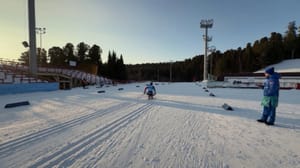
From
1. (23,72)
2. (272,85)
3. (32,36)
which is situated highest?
(32,36)

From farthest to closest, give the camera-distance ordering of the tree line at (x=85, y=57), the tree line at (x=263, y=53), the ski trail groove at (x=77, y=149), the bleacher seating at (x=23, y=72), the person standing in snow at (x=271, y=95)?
the tree line at (x=263, y=53)
the tree line at (x=85, y=57)
the bleacher seating at (x=23, y=72)
the person standing in snow at (x=271, y=95)
the ski trail groove at (x=77, y=149)

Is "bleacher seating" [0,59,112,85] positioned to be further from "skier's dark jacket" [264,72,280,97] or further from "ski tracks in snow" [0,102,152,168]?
"skier's dark jacket" [264,72,280,97]

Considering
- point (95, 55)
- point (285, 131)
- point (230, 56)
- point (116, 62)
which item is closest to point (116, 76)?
point (116, 62)

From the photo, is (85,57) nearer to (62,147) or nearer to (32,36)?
(32,36)

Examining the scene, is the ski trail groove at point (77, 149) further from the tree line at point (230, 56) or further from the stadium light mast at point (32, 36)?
the tree line at point (230, 56)

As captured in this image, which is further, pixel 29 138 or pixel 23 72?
pixel 23 72

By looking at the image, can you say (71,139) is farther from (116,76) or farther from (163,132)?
(116,76)

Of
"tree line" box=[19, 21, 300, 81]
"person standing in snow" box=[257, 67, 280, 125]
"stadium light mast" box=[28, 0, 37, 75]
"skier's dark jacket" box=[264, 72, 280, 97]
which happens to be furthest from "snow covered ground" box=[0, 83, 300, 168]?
"tree line" box=[19, 21, 300, 81]

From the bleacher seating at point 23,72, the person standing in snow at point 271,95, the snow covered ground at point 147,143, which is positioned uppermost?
the bleacher seating at point 23,72

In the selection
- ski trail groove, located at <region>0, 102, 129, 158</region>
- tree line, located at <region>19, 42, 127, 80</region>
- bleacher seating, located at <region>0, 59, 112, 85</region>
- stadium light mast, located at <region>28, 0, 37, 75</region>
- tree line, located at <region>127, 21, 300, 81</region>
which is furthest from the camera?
tree line, located at <region>127, 21, 300, 81</region>

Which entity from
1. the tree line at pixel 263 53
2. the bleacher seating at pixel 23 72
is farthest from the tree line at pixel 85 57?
the tree line at pixel 263 53

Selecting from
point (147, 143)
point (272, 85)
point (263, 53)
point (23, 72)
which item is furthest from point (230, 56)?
point (147, 143)

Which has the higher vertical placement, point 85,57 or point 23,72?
point 85,57

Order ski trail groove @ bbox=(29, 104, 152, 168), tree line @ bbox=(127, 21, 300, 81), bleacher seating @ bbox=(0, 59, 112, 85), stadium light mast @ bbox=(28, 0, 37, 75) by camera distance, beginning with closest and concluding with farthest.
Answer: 1. ski trail groove @ bbox=(29, 104, 152, 168)
2. bleacher seating @ bbox=(0, 59, 112, 85)
3. stadium light mast @ bbox=(28, 0, 37, 75)
4. tree line @ bbox=(127, 21, 300, 81)
